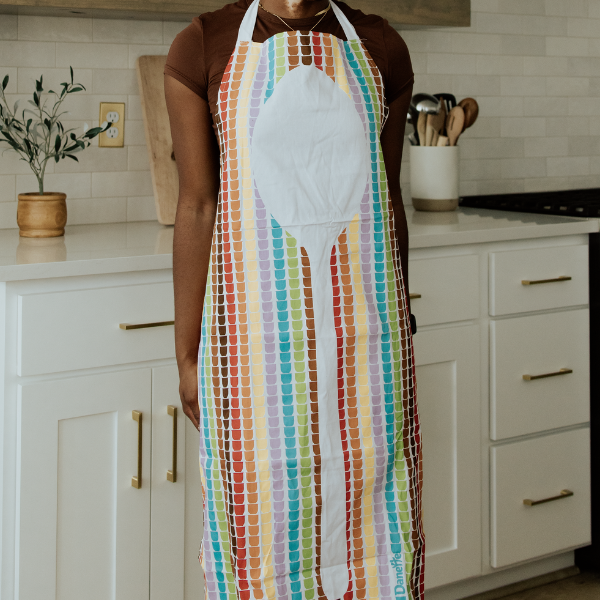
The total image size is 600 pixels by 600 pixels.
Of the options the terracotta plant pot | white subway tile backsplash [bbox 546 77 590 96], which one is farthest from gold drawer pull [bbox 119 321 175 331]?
white subway tile backsplash [bbox 546 77 590 96]

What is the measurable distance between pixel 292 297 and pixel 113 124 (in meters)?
1.27

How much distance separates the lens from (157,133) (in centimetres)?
232

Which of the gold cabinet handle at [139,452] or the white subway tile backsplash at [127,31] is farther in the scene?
the white subway tile backsplash at [127,31]

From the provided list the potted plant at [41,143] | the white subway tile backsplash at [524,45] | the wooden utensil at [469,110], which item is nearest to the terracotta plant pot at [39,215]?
the potted plant at [41,143]

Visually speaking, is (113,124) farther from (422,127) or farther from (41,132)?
(422,127)

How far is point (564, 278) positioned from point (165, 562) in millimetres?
1320

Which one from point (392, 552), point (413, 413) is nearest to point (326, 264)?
point (413, 413)

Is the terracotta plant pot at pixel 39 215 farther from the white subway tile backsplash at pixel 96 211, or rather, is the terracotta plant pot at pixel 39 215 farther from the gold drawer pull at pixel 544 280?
the gold drawer pull at pixel 544 280

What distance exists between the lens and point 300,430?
1.31 m

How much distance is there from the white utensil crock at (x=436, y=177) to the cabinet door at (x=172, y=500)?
3.85ft

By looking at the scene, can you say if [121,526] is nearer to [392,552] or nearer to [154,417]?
[154,417]

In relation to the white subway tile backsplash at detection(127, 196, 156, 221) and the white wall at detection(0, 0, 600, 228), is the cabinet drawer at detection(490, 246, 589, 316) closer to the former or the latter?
the white wall at detection(0, 0, 600, 228)

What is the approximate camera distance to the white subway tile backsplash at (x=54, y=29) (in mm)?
2207

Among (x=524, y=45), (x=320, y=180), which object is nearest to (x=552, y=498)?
(x=320, y=180)
